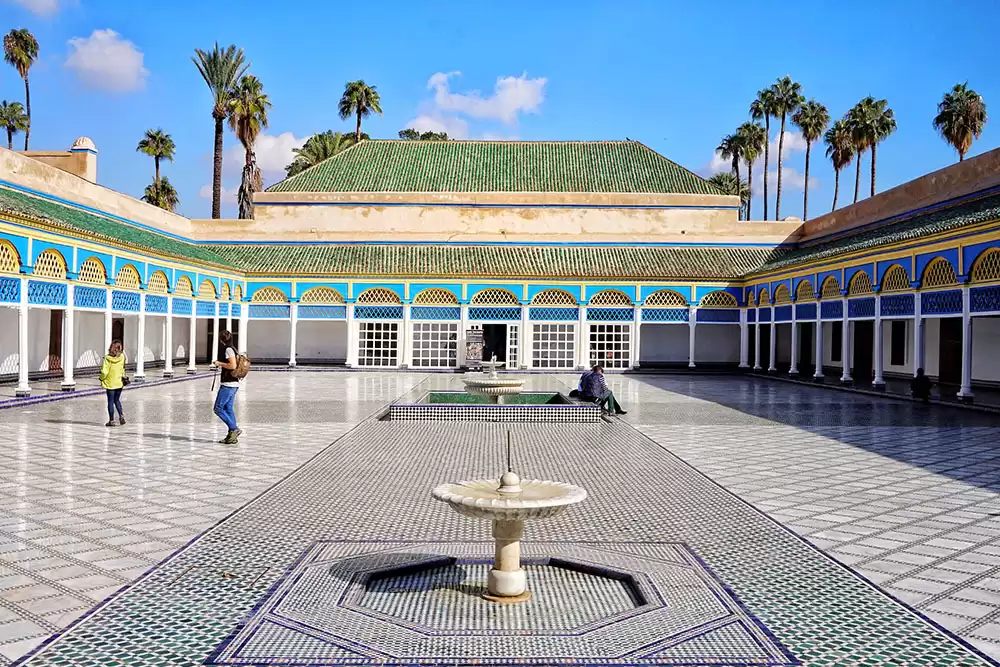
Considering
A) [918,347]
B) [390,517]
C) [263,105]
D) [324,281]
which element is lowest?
[390,517]

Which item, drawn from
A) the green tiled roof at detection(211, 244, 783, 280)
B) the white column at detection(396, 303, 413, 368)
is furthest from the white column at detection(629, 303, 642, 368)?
the white column at detection(396, 303, 413, 368)

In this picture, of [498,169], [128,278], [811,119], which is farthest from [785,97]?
[128,278]

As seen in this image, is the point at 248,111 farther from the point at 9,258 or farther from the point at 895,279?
the point at 895,279

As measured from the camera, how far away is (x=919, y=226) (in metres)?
18.9

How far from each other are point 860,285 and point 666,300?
336 inches

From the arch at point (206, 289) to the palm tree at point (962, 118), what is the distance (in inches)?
1175

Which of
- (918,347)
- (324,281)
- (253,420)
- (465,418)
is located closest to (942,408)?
(918,347)

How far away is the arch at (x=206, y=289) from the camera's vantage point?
24.2m

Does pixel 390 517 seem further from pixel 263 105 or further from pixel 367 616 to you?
pixel 263 105

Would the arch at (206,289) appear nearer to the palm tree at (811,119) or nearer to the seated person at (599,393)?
the seated person at (599,393)

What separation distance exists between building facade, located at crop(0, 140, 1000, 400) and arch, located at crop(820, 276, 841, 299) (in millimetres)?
46

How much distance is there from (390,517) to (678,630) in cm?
290

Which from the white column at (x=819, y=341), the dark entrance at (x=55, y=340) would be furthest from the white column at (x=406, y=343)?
the white column at (x=819, y=341)

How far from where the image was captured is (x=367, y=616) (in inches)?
159
